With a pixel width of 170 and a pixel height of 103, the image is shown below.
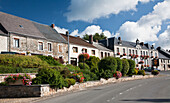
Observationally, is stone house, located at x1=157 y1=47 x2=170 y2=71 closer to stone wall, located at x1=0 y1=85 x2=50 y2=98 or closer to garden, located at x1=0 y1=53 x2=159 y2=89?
garden, located at x1=0 y1=53 x2=159 y2=89

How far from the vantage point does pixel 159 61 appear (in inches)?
2721

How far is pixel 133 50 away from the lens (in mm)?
59875

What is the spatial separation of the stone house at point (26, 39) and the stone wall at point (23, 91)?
11.1 m

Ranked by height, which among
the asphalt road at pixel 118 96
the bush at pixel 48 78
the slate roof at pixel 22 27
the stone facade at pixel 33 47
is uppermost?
the slate roof at pixel 22 27

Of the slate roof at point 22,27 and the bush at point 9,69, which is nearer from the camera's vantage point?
the bush at point 9,69

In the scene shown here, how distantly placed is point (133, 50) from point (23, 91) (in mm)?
51526

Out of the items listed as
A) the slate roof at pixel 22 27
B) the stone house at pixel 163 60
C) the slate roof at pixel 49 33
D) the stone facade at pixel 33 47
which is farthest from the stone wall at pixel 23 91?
the stone house at pixel 163 60

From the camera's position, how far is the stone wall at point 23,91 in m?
12.7

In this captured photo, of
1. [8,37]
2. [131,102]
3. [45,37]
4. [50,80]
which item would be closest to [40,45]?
[45,37]

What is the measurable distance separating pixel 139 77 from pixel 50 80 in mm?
23352

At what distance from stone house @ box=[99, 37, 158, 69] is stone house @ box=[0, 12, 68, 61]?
68.5ft

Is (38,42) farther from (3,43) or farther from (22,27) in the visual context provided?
(3,43)

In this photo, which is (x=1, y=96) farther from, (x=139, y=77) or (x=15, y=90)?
(x=139, y=77)

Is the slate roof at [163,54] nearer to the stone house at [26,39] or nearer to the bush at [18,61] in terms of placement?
the stone house at [26,39]
